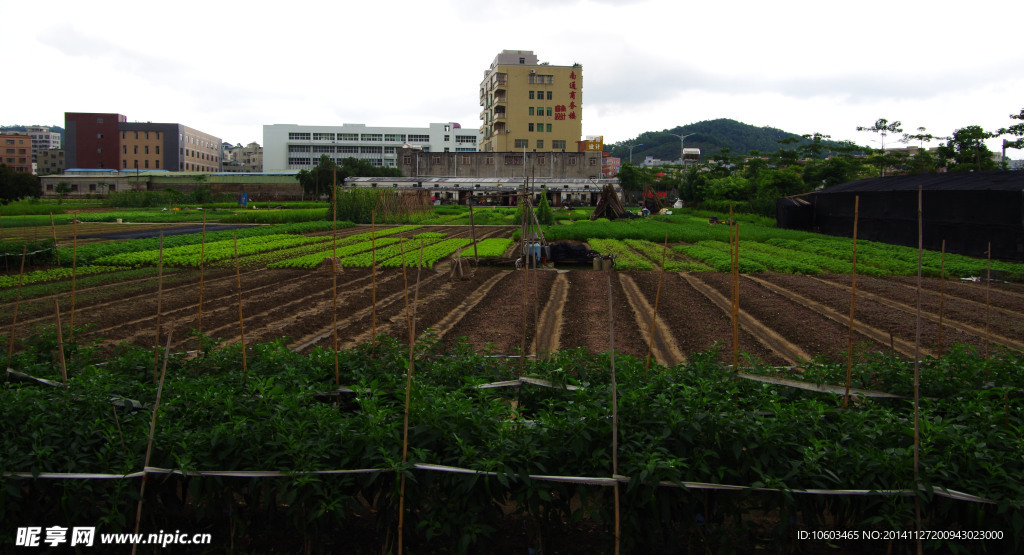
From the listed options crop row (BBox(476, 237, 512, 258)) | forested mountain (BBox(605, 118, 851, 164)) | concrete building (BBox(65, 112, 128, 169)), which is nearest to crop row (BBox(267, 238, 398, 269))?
crop row (BBox(476, 237, 512, 258))

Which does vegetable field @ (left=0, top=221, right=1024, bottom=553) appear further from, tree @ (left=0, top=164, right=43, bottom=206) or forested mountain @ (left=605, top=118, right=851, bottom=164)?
forested mountain @ (left=605, top=118, right=851, bottom=164)

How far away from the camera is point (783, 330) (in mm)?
11125

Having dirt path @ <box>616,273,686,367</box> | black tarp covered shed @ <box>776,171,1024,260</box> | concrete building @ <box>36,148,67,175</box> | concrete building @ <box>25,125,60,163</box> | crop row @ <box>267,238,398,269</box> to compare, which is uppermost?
concrete building @ <box>25,125,60,163</box>

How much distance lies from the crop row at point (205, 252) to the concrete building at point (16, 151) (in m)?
105

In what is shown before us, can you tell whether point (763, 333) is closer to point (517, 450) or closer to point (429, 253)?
point (517, 450)

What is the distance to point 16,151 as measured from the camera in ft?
342

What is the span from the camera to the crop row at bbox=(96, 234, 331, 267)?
63.8ft

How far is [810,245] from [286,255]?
2047 cm

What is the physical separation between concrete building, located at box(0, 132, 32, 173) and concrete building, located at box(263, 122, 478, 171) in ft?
141

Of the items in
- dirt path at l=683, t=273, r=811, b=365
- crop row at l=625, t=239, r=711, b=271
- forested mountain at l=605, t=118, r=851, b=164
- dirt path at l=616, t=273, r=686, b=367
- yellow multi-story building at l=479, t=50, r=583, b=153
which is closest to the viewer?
dirt path at l=616, t=273, r=686, b=367

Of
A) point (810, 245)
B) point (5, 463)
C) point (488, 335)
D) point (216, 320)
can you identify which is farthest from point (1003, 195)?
point (5, 463)

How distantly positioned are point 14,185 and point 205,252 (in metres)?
39.9

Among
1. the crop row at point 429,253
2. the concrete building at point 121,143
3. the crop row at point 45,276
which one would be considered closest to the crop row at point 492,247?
the crop row at point 429,253

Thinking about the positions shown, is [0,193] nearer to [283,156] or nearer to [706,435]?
[283,156]
